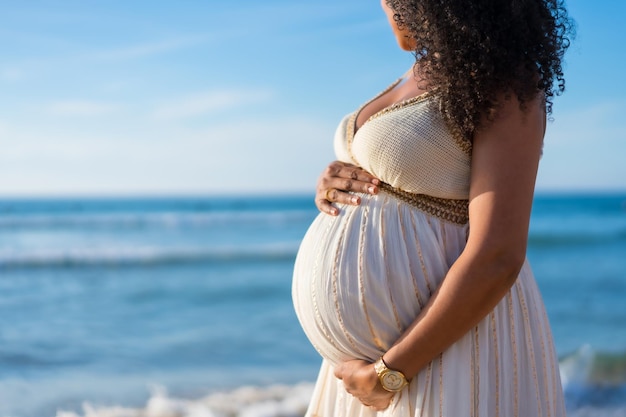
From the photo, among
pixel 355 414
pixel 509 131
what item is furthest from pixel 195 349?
pixel 509 131

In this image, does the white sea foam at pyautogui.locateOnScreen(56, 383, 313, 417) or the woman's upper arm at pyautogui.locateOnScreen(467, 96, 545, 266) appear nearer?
the woman's upper arm at pyautogui.locateOnScreen(467, 96, 545, 266)

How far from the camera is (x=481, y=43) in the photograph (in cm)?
130

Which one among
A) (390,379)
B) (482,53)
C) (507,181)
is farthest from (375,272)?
(482,53)

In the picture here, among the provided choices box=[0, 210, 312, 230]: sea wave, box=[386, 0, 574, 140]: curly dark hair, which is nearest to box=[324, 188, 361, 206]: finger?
box=[386, 0, 574, 140]: curly dark hair

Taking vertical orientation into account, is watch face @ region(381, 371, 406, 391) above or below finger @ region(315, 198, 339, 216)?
below

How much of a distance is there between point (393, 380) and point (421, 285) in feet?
0.64

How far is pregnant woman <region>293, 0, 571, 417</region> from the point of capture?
4.29ft

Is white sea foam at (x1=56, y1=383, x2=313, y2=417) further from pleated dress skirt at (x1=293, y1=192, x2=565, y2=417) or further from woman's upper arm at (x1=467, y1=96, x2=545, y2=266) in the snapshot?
woman's upper arm at (x1=467, y1=96, x2=545, y2=266)

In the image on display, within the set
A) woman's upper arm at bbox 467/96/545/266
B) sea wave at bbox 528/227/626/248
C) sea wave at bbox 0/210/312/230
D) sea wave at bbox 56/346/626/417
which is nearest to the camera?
woman's upper arm at bbox 467/96/545/266

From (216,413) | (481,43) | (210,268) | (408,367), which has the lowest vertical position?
(216,413)

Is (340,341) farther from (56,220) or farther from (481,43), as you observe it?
(56,220)

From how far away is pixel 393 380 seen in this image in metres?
1.38

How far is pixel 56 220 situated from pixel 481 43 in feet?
69.4

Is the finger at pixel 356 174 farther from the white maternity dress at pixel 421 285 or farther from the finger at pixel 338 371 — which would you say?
the finger at pixel 338 371
